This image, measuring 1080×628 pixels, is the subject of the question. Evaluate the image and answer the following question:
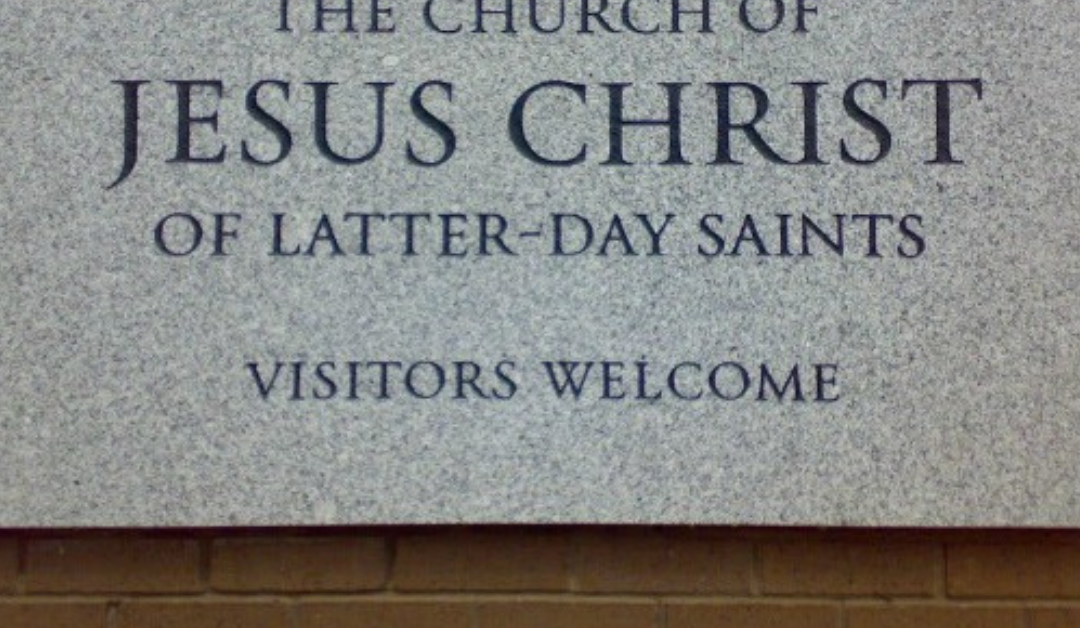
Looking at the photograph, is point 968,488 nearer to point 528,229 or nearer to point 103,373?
point 528,229

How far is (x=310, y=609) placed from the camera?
195cm

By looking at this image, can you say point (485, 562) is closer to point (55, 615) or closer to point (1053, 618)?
point (55, 615)

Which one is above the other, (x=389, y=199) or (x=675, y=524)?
(x=389, y=199)

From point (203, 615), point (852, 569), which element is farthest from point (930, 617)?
point (203, 615)

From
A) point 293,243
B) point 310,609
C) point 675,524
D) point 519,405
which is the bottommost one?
point 310,609

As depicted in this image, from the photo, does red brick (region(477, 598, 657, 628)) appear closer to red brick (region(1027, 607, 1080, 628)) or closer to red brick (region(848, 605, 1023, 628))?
red brick (region(848, 605, 1023, 628))

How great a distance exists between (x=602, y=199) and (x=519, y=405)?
0.32 m

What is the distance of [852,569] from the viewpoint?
195 centimetres

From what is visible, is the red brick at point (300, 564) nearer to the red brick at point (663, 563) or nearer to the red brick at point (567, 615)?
the red brick at point (567, 615)

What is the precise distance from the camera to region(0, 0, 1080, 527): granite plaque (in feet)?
6.14

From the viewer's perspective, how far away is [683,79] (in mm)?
1915

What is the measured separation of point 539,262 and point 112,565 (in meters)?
0.77

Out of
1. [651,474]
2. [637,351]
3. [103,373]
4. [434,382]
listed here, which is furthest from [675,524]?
[103,373]

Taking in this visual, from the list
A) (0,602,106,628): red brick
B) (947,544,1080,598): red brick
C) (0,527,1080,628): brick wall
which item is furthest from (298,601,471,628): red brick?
(947,544,1080,598): red brick
